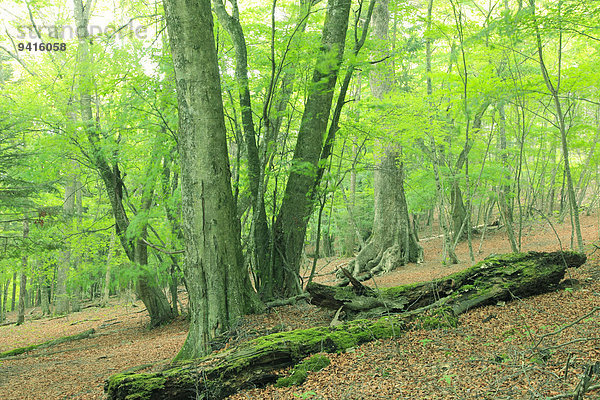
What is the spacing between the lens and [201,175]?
4754 mm

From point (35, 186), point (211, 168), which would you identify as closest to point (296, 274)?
point (211, 168)

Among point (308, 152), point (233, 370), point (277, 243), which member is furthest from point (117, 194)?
point (233, 370)

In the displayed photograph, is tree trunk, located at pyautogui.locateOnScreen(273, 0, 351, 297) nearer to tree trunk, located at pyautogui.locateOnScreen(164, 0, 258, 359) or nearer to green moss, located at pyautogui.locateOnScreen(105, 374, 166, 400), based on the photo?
tree trunk, located at pyautogui.locateOnScreen(164, 0, 258, 359)

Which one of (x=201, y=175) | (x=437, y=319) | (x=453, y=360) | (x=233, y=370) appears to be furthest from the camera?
(x=201, y=175)

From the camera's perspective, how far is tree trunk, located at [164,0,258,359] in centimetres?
474

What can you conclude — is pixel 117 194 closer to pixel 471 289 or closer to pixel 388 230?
pixel 471 289

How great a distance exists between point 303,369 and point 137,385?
1.42 metres

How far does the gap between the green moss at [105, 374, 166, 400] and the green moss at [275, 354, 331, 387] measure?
40.3 inches

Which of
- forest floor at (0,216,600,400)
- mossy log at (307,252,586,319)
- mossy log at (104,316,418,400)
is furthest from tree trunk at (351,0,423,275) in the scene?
mossy log at (104,316,418,400)

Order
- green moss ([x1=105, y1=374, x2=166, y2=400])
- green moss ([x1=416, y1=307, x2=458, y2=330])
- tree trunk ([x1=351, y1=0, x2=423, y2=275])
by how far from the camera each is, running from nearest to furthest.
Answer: green moss ([x1=105, y1=374, x2=166, y2=400]) → green moss ([x1=416, y1=307, x2=458, y2=330]) → tree trunk ([x1=351, y1=0, x2=423, y2=275])

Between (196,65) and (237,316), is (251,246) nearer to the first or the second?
(237,316)

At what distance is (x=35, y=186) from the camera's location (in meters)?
8.92

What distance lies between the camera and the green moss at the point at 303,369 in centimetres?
352

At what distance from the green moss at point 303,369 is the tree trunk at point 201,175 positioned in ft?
Answer: 4.51
